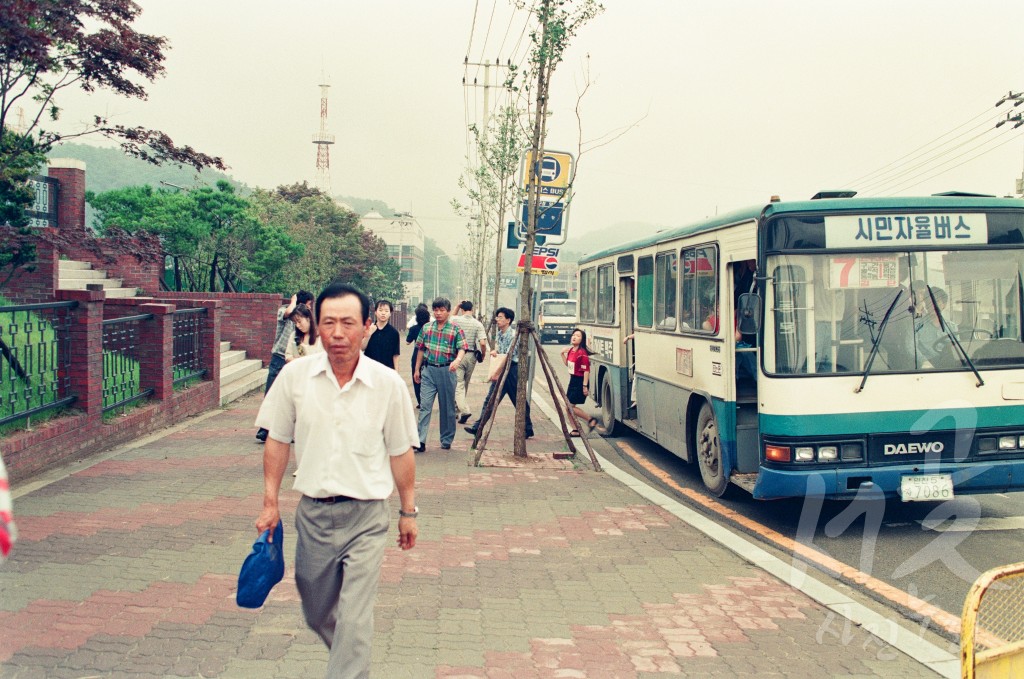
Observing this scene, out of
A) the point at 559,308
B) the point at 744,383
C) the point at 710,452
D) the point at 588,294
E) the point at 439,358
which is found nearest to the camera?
the point at 744,383

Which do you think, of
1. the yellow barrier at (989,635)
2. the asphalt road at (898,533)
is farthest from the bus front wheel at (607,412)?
the yellow barrier at (989,635)

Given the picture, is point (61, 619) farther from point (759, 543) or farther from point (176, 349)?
point (176, 349)

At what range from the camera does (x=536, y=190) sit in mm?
11086

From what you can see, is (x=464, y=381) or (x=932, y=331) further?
(x=464, y=381)

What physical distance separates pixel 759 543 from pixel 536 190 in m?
5.21

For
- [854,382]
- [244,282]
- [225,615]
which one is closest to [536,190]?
[854,382]

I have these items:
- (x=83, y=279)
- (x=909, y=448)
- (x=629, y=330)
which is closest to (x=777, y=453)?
(x=909, y=448)

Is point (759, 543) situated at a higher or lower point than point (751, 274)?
lower

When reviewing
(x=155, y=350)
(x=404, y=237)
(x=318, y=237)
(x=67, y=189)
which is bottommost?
(x=155, y=350)

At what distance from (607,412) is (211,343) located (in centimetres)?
638

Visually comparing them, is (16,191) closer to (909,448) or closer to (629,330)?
(629,330)

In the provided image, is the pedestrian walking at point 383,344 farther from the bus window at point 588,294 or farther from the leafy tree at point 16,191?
the bus window at point 588,294

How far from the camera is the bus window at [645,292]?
37.7 feet

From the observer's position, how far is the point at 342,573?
3.89m
